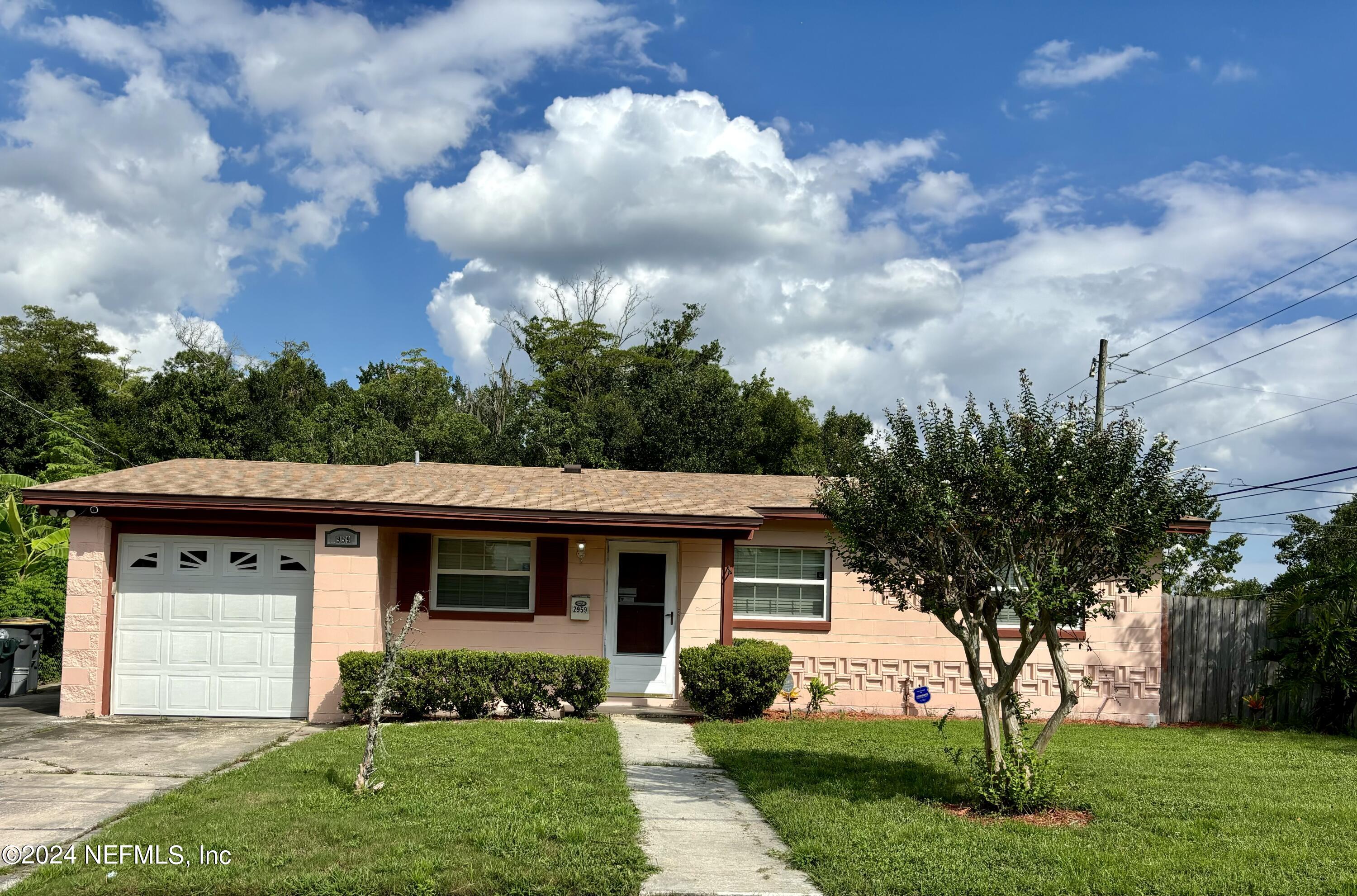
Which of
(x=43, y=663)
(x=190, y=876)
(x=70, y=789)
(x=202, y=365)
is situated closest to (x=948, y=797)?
(x=190, y=876)

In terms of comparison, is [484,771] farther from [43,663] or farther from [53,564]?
[53,564]

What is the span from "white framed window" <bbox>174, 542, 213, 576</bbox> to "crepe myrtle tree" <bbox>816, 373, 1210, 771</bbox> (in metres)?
8.40

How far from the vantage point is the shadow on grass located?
7980mm

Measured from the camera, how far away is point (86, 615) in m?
11.9

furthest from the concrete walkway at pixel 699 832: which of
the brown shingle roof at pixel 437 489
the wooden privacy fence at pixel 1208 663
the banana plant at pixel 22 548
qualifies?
the banana plant at pixel 22 548

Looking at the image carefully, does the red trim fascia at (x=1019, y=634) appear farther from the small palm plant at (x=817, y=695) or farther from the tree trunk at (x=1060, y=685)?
the tree trunk at (x=1060, y=685)

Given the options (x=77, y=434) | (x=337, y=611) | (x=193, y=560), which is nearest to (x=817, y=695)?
(x=337, y=611)

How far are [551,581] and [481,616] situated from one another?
1.01 meters

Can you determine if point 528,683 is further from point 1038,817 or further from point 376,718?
point 1038,817

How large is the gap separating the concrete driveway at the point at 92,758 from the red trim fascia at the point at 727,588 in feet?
16.9

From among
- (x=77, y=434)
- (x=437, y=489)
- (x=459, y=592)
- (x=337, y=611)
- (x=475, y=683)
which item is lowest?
(x=475, y=683)

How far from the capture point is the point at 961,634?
25.3 feet

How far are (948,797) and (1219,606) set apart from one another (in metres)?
8.94

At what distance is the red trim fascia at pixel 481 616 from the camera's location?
42.3 ft
